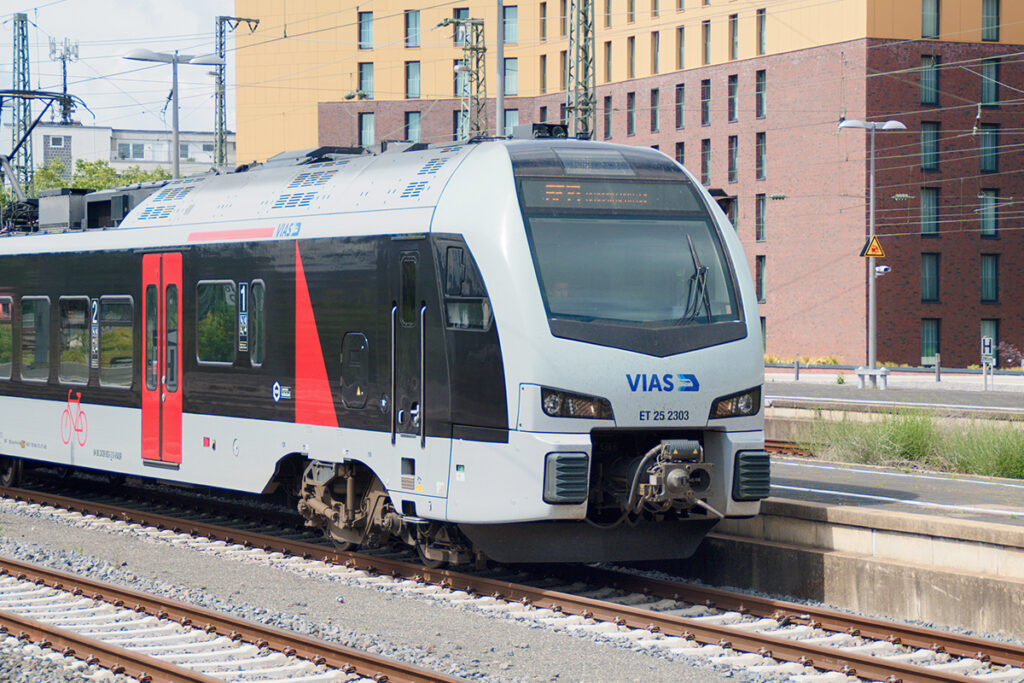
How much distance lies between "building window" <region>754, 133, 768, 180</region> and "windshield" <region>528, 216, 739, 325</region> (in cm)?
5046

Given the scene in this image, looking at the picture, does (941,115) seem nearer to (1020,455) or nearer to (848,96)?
(848,96)

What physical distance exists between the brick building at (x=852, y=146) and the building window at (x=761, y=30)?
0.07 meters

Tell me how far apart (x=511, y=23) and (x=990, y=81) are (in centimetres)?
2385

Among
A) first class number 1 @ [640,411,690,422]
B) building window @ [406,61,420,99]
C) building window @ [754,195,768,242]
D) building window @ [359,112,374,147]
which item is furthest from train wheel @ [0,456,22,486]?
building window @ [359,112,374,147]

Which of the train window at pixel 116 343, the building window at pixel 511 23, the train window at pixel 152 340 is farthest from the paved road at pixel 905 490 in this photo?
the building window at pixel 511 23

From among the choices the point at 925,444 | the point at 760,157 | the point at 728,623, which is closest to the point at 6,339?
the point at 728,623

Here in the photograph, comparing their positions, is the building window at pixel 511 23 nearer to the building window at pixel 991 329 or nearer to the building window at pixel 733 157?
the building window at pixel 733 157

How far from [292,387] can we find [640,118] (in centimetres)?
5589

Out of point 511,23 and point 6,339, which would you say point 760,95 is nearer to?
point 511,23

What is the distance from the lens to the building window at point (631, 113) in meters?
67.5

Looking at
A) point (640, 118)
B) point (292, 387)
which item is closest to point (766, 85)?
point (640, 118)

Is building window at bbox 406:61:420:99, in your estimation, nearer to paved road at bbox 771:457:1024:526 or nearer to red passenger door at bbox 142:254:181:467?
paved road at bbox 771:457:1024:526

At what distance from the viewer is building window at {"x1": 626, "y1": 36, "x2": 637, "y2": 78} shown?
219 feet

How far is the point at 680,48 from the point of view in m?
64.4
